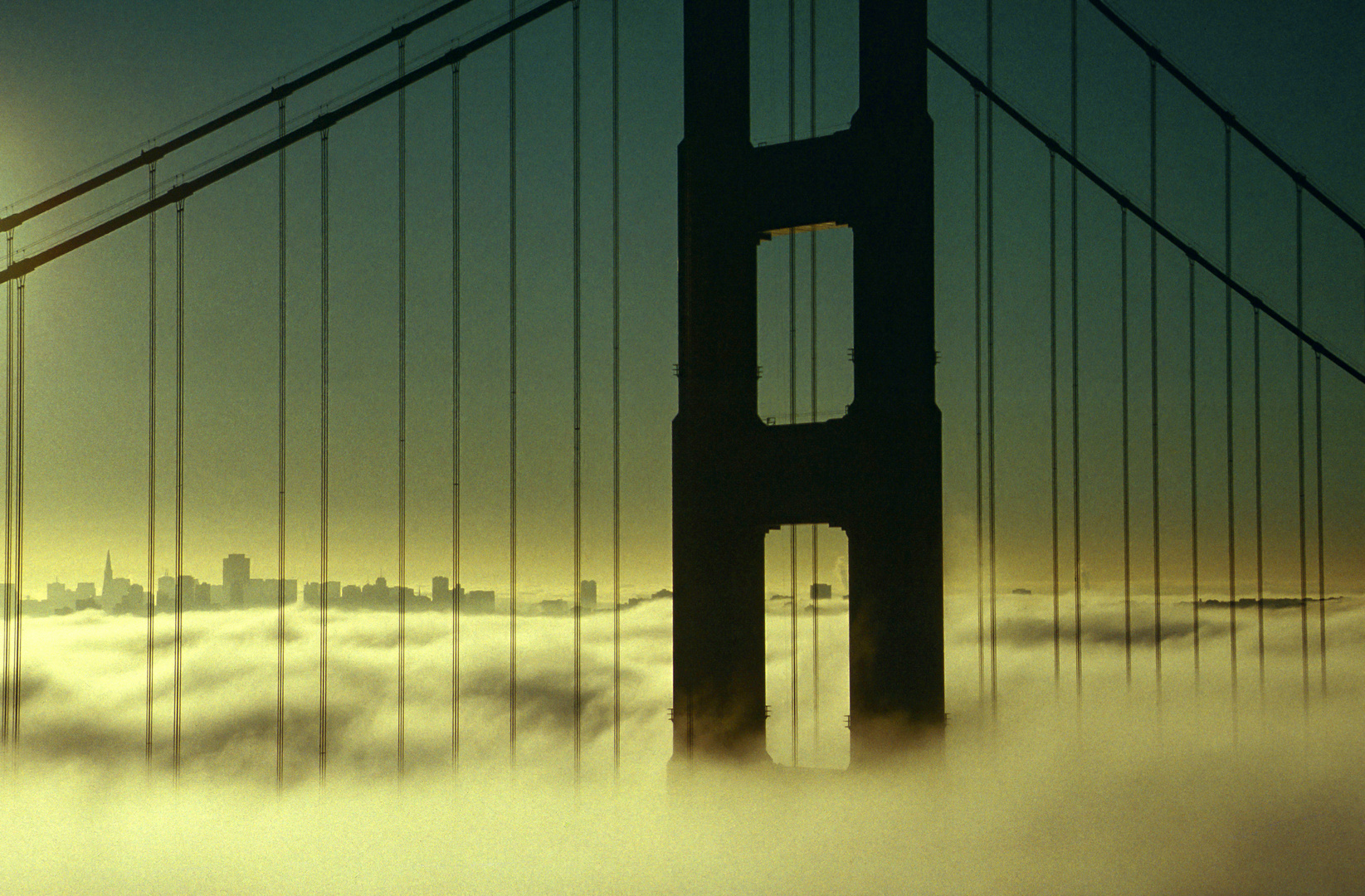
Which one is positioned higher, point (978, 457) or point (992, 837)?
point (978, 457)

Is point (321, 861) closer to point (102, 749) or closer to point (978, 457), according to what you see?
point (102, 749)

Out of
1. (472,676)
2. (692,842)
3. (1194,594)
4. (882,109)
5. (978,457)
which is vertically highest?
(882,109)

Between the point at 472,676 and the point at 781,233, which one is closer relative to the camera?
the point at 781,233

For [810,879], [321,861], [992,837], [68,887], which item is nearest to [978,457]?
[810,879]

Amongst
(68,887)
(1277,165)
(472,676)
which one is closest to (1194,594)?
(1277,165)

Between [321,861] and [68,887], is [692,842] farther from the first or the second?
[68,887]

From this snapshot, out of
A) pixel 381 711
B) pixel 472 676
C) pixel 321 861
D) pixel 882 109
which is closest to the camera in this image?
pixel 882 109

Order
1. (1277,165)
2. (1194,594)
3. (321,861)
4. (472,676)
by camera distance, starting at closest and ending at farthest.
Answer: (1194,594) < (1277,165) < (321,861) < (472,676)
